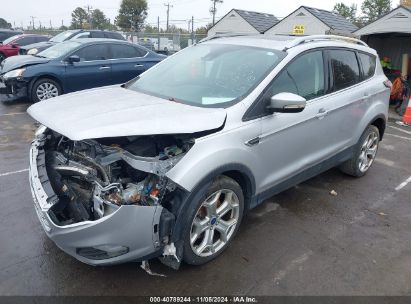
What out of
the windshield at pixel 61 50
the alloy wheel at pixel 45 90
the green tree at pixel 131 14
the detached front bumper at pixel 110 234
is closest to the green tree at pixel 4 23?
the green tree at pixel 131 14

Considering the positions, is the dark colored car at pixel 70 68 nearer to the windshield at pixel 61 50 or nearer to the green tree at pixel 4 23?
the windshield at pixel 61 50

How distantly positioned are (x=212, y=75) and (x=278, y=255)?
1817 mm

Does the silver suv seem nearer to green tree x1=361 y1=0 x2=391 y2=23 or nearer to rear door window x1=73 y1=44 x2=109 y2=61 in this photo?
rear door window x1=73 y1=44 x2=109 y2=61

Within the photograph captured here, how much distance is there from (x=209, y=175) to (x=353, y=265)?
158cm

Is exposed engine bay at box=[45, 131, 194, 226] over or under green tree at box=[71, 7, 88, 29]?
under

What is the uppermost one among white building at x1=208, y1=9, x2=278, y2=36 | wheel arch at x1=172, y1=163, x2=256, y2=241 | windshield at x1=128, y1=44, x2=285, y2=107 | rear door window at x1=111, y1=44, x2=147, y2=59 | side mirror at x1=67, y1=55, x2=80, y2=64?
white building at x1=208, y1=9, x2=278, y2=36

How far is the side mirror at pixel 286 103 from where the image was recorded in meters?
3.11

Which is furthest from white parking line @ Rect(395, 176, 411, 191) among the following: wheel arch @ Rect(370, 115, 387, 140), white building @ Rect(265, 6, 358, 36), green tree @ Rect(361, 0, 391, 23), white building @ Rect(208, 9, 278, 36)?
green tree @ Rect(361, 0, 391, 23)

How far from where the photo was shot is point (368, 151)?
17.1 ft

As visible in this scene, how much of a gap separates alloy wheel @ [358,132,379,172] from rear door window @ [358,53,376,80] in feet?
2.70

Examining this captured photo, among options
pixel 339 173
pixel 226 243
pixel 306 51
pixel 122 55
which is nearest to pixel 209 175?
pixel 226 243

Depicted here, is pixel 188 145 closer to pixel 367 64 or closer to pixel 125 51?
pixel 367 64

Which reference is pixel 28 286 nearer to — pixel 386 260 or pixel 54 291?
pixel 54 291

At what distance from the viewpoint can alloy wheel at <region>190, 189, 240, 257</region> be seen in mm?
2959
